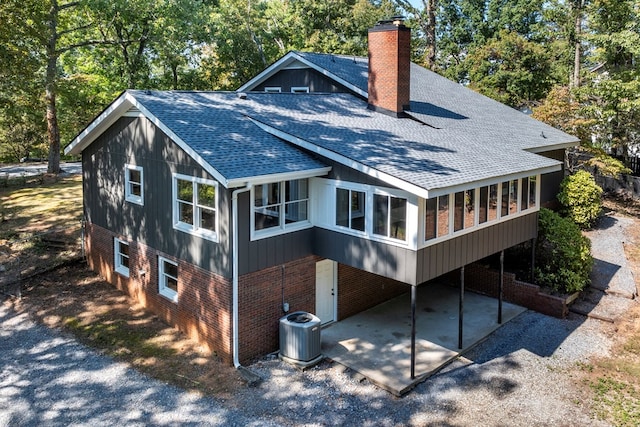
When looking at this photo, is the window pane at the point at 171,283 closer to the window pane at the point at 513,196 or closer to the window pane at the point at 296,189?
the window pane at the point at 296,189

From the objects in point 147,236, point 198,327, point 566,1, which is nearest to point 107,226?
point 147,236

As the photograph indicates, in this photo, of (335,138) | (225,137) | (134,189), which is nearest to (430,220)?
(335,138)

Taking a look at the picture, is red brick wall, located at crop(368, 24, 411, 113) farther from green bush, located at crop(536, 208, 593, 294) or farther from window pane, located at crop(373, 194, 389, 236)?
window pane, located at crop(373, 194, 389, 236)

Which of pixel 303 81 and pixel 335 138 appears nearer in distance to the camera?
pixel 335 138

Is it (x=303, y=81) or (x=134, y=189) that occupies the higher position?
(x=303, y=81)

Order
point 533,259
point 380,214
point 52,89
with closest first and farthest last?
point 380,214
point 533,259
point 52,89

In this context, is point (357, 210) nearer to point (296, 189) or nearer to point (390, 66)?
point (296, 189)

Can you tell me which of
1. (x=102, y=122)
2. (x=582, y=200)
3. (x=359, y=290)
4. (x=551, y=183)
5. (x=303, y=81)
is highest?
(x=303, y=81)
